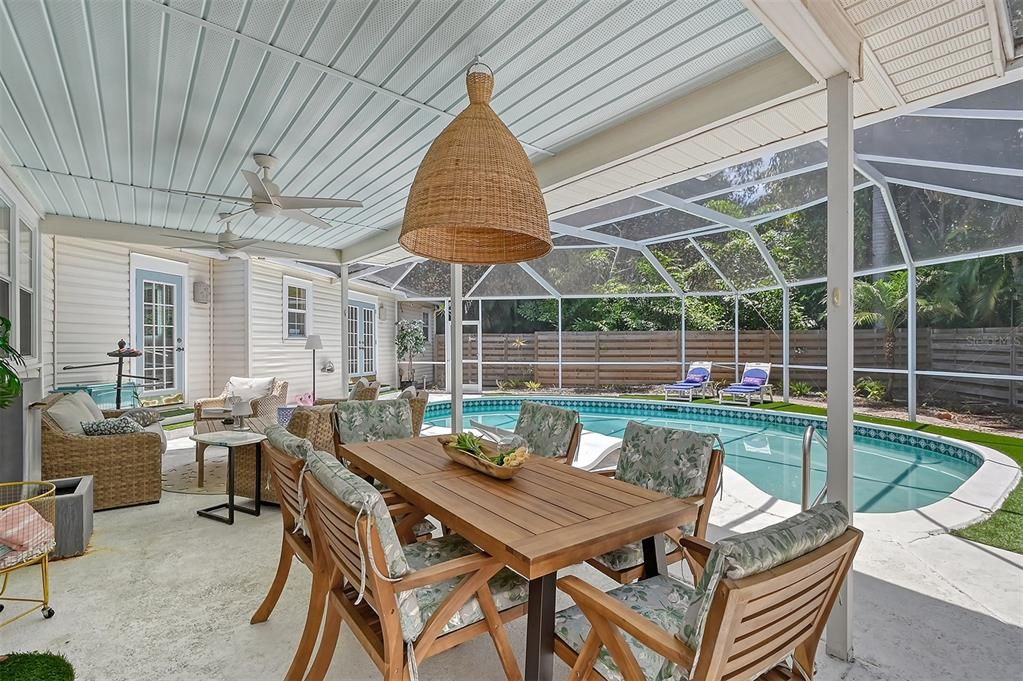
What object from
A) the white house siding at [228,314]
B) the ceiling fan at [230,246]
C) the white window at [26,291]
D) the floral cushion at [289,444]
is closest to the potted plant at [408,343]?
the white house siding at [228,314]

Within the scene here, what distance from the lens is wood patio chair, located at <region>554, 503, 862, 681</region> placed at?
1093 millimetres

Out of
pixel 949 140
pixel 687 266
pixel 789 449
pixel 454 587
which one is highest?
pixel 949 140

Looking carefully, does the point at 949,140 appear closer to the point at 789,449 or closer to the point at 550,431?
the point at 789,449

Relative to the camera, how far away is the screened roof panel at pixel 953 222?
5.48m

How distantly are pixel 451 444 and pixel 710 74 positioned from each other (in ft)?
7.63

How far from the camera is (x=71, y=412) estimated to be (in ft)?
13.4

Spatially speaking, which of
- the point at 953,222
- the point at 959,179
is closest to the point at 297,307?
the point at 959,179

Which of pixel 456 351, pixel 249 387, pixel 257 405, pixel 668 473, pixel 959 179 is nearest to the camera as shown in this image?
pixel 668 473

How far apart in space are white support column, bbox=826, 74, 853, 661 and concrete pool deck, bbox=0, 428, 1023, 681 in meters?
0.44

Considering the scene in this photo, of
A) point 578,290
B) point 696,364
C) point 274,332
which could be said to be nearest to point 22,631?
point 274,332

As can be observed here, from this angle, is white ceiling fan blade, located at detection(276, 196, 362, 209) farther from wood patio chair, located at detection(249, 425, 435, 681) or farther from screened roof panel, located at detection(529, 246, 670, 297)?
screened roof panel, located at detection(529, 246, 670, 297)

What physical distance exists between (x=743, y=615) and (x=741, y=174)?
212 inches

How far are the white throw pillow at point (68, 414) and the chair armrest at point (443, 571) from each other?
12.8ft

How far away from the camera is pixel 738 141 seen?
2982mm
